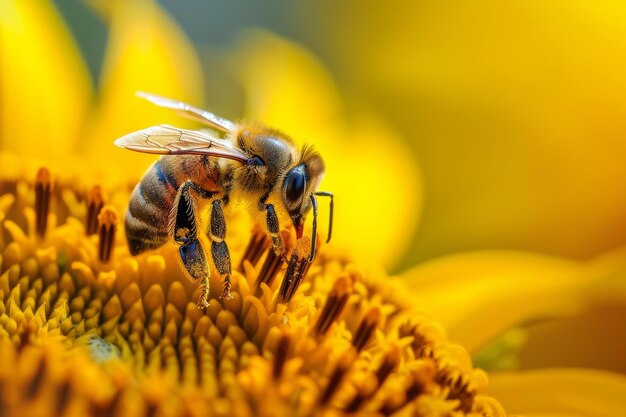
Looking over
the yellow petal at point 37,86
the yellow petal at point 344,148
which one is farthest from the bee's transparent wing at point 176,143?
the yellow petal at point 344,148

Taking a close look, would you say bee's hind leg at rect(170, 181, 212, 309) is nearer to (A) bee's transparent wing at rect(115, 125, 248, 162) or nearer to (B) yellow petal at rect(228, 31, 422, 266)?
(A) bee's transparent wing at rect(115, 125, 248, 162)

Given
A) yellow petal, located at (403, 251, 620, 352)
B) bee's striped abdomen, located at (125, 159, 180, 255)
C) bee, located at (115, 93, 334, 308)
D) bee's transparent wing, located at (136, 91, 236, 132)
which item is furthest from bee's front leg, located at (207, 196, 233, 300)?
yellow petal, located at (403, 251, 620, 352)

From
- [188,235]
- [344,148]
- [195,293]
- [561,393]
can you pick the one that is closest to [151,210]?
[188,235]

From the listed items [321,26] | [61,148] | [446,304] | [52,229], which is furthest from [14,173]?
[321,26]

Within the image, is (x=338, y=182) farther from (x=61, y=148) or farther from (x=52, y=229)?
(x=52, y=229)

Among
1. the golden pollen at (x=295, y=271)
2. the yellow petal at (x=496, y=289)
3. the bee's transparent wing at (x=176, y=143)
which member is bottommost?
the golden pollen at (x=295, y=271)

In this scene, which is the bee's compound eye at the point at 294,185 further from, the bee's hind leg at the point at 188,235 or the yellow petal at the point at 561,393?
the yellow petal at the point at 561,393

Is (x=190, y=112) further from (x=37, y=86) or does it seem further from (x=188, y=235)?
(x=37, y=86)
